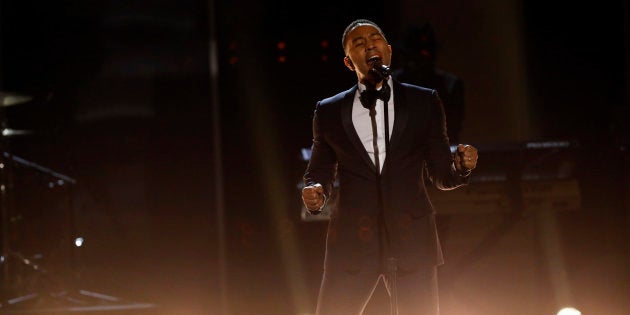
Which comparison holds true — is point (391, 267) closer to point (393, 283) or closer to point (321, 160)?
point (393, 283)

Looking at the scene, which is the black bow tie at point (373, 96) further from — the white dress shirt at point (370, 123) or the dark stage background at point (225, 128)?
the dark stage background at point (225, 128)

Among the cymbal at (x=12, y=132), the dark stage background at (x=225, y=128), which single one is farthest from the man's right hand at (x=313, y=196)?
the cymbal at (x=12, y=132)

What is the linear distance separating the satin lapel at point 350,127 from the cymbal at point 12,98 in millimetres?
3954

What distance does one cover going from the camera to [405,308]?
251 centimetres

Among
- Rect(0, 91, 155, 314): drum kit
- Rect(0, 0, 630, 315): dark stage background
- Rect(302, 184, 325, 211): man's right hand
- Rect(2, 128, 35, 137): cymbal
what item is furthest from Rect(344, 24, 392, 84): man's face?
Rect(2, 128, 35, 137): cymbal

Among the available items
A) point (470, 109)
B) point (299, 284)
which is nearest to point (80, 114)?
point (299, 284)

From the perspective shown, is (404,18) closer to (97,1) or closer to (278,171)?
(278,171)

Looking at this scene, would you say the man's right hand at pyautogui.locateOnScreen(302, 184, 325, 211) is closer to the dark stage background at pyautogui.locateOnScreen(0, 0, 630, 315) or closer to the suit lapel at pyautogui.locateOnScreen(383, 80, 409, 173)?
the suit lapel at pyautogui.locateOnScreen(383, 80, 409, 173)

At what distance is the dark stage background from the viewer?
6223 mm

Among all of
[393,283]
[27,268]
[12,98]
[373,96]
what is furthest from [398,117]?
[27,268]

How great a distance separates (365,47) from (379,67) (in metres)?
0.22

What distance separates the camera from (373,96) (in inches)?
98.5

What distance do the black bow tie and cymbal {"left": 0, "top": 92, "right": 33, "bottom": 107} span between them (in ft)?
13.5

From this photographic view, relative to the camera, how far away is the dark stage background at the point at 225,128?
20.4 ft
